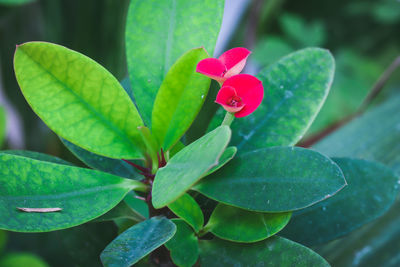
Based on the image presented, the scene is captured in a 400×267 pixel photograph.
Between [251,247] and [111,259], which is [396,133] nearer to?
[251,247]

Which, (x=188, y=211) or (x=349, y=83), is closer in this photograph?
(x=188, y=211)

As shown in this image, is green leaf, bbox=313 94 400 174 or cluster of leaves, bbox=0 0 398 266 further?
green leaf, bbox=313 94 400 174

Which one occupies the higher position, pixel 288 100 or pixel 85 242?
pixel 288 100

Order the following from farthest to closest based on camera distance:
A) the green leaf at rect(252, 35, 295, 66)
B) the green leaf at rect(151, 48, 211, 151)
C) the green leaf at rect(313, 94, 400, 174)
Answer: the green leaf at rect(252, 35, 295, 66) < the green leaf at rect(313, 94, 400, 174) < the green leaf at rect(151, 48, 211, 151)

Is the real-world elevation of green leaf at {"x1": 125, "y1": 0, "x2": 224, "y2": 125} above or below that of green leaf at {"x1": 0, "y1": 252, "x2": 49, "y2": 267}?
above

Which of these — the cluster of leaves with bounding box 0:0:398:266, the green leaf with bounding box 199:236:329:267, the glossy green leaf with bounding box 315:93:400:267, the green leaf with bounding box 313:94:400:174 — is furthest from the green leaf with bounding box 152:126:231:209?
the green leaf with bounding box 313:94:400:174

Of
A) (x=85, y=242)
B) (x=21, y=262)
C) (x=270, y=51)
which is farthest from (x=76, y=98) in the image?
(x=270, y=51)

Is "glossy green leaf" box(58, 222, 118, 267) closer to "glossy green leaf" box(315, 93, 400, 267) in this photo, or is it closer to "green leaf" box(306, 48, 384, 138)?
"glossy green leaf" box(315, 93, 400, 267)

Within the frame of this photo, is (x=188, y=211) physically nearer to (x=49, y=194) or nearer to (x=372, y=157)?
(x=49, y=194)
